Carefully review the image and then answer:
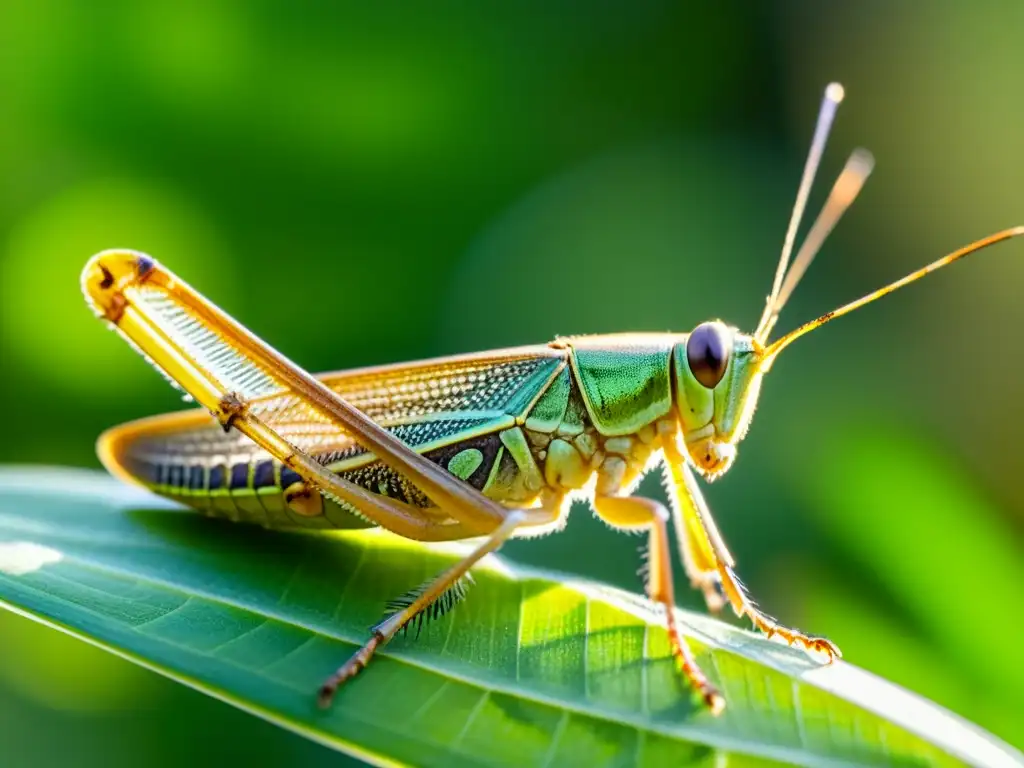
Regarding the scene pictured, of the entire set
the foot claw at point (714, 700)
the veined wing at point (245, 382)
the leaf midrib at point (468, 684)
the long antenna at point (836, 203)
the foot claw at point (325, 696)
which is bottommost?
the foot claw at point (325, 696)

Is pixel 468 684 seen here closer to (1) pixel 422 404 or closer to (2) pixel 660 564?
(2) pixel 660 564

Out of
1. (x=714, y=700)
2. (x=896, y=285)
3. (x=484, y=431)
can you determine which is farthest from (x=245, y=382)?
(x=896, y=285)

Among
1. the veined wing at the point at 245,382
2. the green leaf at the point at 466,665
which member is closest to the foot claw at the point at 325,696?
the green leaf at the point at 466,665

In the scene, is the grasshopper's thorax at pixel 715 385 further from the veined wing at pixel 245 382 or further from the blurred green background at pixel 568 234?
the veined wing at pixel 245 382

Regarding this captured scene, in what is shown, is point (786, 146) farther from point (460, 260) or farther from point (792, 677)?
point (792, 677)

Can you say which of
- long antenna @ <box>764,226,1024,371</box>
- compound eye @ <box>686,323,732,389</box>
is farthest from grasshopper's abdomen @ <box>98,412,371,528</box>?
long antenna @ <box>764,226,1024,371</box>
